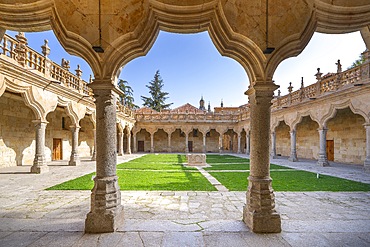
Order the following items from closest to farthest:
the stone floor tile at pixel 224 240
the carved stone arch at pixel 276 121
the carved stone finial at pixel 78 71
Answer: the stone floor tile at pixel 224 240 < the carved stone finial at pixel 78 71 < the carved stone arch at pixel 276 121

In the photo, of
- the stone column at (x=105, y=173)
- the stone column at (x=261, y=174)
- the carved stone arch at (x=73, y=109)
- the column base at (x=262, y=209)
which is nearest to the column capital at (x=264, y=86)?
the stone column at (x=261, y=174)

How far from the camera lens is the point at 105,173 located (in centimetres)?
338

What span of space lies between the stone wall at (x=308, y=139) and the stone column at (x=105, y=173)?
17.0 meters

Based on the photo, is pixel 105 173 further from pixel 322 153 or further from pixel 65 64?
pixel 322 153

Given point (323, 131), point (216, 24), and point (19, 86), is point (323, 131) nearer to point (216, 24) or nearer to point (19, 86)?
point (216, 24)

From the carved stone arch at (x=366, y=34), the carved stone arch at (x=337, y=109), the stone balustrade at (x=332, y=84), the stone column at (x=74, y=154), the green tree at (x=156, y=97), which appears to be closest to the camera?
the carved stone arch at (x=366, y=34)

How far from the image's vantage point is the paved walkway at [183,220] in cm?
302

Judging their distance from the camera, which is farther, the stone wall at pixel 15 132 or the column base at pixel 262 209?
the stone wall at pixel 15 132

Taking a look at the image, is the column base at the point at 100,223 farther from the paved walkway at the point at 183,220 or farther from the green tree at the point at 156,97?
the green tree at the point at 156,97

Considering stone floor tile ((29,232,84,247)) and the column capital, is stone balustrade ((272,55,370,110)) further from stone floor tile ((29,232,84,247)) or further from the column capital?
stone floor tile ((29,232,84,247))

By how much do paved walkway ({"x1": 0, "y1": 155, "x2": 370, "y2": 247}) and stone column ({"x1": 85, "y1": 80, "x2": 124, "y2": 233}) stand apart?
0.18 meters

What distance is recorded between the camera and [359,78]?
1057 cm

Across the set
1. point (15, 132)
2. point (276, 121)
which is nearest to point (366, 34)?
point (15, 132)

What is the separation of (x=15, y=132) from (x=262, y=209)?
1303cm
